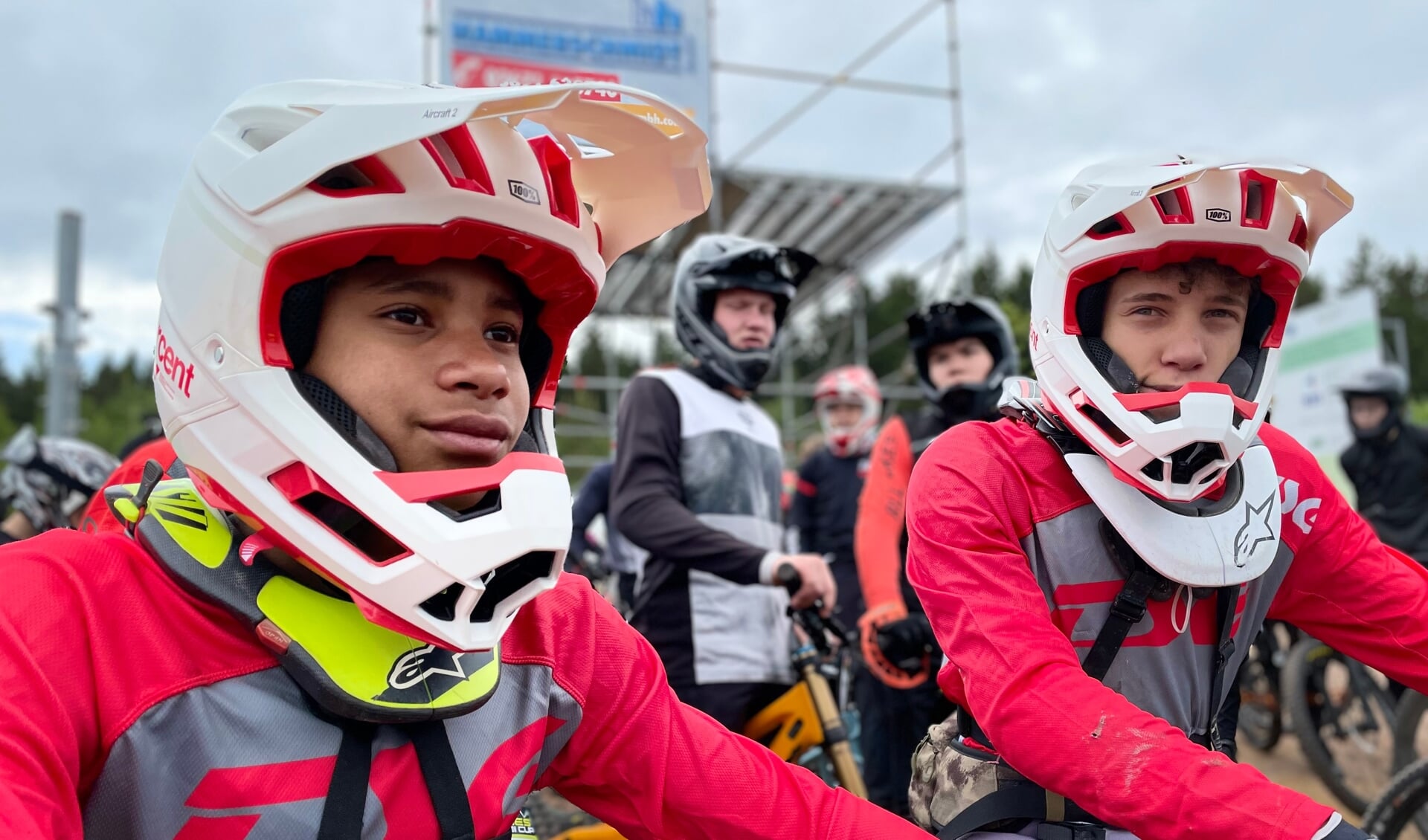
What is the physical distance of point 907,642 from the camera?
267 cm

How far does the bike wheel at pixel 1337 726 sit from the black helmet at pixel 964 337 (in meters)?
2.79

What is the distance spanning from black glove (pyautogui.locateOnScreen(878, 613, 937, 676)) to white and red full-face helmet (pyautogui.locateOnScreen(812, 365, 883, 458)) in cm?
294

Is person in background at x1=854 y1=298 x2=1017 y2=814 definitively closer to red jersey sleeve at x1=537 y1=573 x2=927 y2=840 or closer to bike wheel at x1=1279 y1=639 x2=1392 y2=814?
red jersey sleeve at x1=537 y1=573 x2=927 y2=840

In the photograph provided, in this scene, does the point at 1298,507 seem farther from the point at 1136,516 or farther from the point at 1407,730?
the point at 1407,730

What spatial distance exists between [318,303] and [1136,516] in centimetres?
133

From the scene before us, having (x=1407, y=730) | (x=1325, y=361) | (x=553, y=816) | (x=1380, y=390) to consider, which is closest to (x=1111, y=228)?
(x=1407, y=730)

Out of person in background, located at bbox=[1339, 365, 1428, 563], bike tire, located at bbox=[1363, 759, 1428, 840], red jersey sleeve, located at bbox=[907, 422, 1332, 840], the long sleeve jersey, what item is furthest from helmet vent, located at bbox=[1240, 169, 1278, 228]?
person in background, located at bbox=[1339, 365, 1428, 563]

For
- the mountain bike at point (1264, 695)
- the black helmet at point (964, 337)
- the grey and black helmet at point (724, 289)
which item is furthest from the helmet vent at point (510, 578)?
the mountain bike at point (1264, 695)

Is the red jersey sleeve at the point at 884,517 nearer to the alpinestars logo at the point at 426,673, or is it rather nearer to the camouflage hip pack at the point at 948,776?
the camouflage hip pack at the point at 948,776

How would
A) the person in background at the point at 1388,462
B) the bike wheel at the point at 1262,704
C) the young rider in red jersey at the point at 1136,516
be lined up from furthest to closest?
the person in background at the point at 1388,462, the bike wheel at the point at 1262,704, the young rider in red jersey at the point at 1136,516

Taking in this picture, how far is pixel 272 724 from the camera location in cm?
115

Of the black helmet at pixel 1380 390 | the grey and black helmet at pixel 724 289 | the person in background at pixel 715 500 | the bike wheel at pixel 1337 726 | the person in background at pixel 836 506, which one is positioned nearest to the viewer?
the person in background at pixel 715 500

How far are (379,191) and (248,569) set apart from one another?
0.47 meters

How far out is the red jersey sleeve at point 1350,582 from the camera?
5.99 feet
